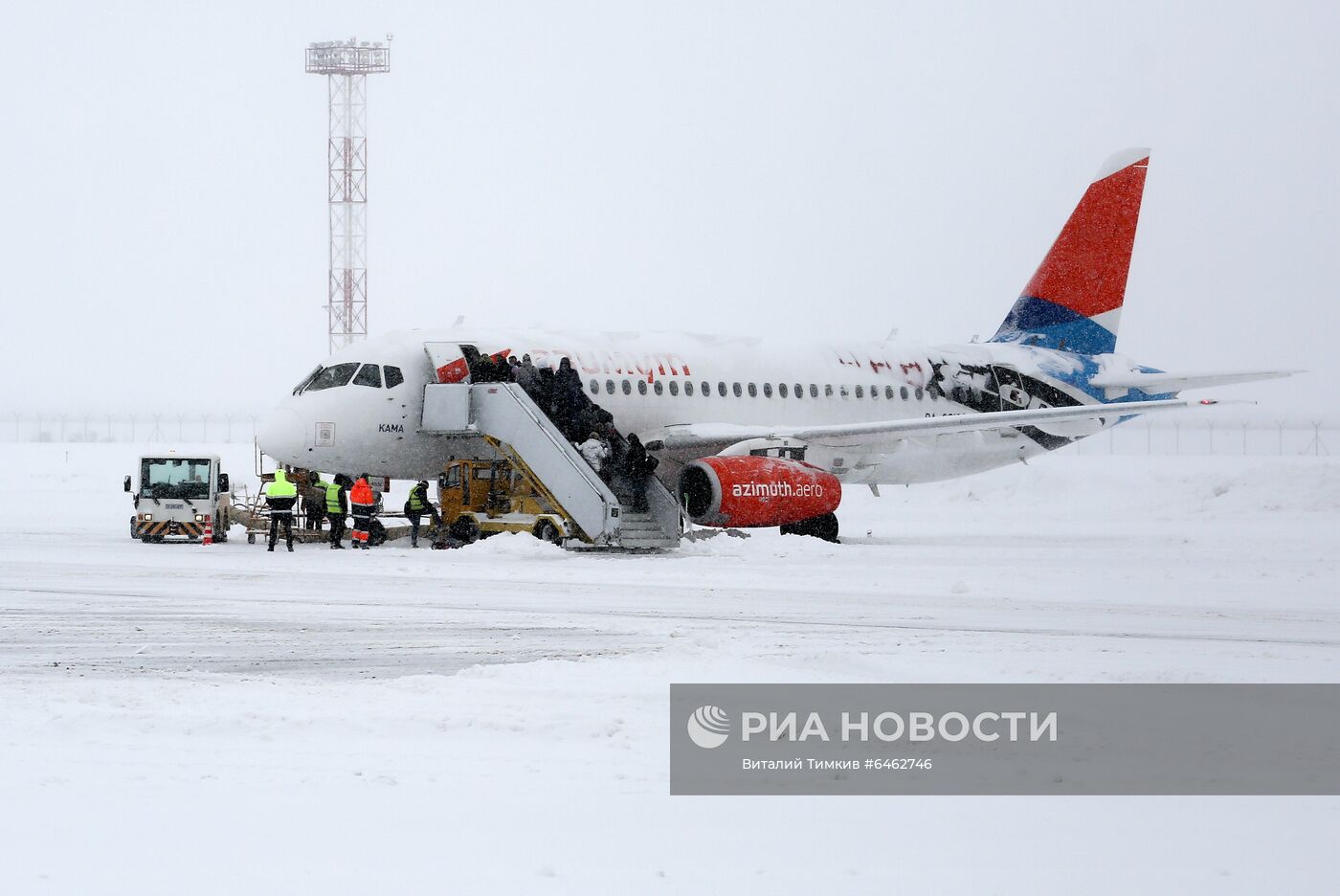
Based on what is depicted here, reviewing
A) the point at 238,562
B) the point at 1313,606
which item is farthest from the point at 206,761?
the point at 238,562

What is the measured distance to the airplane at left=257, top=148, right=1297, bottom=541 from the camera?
24.9 metres

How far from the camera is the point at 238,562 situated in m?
21.5

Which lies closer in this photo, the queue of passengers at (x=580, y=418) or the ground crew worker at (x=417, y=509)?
the queue of passengers at (x=580, y=418)

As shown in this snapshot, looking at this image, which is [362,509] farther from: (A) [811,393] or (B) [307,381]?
(A) [811,393]

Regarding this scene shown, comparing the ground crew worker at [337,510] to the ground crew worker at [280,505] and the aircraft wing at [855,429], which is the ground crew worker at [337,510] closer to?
the ground crew worker at [280,505]

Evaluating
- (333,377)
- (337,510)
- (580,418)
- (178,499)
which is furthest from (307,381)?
(580,418)

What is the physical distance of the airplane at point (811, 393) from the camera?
2494 cm

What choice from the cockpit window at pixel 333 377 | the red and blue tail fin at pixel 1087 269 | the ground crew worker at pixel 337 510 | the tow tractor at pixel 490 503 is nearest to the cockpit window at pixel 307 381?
the cockpit window at pixel 333 377

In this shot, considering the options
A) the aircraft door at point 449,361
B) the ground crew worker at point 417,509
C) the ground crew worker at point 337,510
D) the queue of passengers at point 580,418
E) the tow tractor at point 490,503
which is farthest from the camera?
the aircraft door at point 449,361

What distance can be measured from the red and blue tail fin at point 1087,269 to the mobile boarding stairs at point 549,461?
1308 centimetres

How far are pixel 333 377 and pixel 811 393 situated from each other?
918 centimetres

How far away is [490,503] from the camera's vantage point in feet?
84.3

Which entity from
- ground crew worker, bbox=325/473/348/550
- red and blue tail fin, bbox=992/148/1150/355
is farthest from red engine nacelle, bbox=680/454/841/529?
red and blue tail fin, bbox=992/148/1150/355

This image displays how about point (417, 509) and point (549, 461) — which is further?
point (417, 509)
